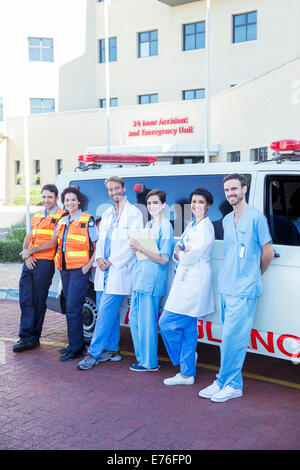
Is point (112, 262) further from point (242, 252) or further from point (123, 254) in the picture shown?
point (242, 252)

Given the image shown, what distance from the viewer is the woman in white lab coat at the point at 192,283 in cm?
473

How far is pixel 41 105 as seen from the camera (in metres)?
36.2

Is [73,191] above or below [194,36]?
below

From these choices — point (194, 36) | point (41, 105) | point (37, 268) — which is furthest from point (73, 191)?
point (41, 105)

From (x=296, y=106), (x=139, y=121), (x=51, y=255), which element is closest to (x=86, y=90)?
(x=139, y=121)

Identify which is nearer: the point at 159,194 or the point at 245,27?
the point at 159,194

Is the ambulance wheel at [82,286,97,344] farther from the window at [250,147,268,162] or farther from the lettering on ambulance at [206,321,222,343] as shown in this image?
the window at [250,147,268,162]

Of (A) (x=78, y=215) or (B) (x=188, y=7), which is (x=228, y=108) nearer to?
(B) (x=188, y=7)

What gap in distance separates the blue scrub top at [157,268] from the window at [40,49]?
33497 mm

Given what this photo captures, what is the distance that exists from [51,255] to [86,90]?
31.1 meters

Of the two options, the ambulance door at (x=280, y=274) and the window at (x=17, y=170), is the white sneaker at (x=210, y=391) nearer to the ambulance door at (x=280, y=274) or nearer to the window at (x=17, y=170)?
the ambulance door at (x=280, y=274)

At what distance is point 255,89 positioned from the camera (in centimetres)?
2030

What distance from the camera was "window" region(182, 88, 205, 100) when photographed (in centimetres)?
2975

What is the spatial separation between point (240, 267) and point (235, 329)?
522 mm
